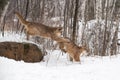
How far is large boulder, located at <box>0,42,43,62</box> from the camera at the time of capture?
8070 millimetres

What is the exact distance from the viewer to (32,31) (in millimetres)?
8484

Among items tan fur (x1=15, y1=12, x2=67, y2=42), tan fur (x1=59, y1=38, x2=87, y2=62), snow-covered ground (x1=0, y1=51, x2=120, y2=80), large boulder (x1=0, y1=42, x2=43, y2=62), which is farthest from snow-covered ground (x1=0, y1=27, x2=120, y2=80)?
tan fur (x1=15, y1=12, x2=67, y2=42)

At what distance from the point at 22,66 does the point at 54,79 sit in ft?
2.83

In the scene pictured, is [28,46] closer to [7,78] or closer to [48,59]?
[48,59]

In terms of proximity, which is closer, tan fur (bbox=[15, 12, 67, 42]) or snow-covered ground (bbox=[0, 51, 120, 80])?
snow-covered ground (bbox=[0, 51, 120, 80])

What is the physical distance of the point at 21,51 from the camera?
8172 millimetres

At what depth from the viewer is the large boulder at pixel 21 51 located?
8070mm

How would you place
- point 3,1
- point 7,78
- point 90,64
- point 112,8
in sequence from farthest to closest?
point 112,8
point 3,1
point 90,64
point 7,78

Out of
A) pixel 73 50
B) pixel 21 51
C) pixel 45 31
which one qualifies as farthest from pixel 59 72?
pixel 45 31

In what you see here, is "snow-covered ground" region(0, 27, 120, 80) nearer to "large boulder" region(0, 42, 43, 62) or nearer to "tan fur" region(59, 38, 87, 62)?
"tan fur" region(59, 38, 87, 62)

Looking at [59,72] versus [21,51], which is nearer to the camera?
[59,72]

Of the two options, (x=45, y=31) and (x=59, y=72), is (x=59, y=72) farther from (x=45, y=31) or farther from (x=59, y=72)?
(x=45, y=31)

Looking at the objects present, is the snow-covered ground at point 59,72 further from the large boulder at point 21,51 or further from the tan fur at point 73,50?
the large boulder at point 21,51

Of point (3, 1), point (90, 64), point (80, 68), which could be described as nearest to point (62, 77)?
point (80, 68)
